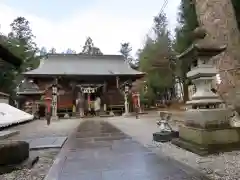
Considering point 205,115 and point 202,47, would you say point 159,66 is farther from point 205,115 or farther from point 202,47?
point 205,115

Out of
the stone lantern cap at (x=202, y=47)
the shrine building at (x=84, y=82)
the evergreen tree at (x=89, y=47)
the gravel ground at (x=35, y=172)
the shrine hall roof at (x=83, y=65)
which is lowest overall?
the gravel ground at (x=35, y=172)

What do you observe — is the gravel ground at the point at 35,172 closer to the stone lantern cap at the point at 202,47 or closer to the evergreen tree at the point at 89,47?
the stone lantern cap at the point at 202,47

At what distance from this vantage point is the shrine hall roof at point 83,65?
25.0 metres

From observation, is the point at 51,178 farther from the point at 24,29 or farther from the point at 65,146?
the point at 24,29

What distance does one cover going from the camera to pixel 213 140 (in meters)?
5.49

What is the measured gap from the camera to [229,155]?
5.17 m

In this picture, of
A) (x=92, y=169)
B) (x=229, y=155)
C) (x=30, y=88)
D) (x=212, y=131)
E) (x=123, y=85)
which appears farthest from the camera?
(x=30, y=88)

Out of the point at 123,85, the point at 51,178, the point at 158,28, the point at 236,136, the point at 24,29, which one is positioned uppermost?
the point at 24,29

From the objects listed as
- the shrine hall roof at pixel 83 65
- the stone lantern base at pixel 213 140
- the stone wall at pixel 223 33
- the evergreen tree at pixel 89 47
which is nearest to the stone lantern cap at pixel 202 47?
the stone wall at pixel 223 33

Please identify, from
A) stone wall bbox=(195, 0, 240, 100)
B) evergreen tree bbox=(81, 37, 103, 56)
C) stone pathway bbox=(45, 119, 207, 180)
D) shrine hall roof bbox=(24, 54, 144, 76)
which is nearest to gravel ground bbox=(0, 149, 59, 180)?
stone pathway bbox=(45, 119, 207, 180)

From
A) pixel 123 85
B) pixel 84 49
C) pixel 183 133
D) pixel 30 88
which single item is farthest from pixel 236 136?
pixel 84 49

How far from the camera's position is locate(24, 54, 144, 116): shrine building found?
946 inches

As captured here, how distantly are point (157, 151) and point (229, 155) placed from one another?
5.17ft

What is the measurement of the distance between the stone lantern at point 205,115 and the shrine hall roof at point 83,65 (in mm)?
18708
